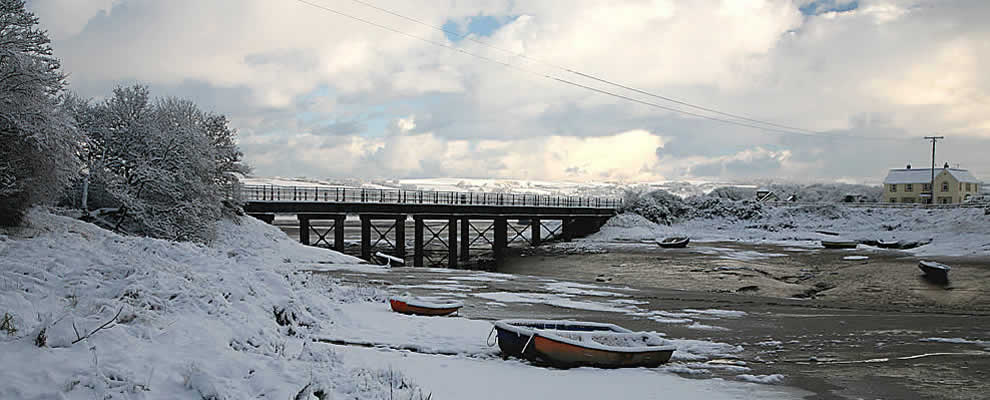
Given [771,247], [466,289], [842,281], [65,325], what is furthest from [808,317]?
[771,247]

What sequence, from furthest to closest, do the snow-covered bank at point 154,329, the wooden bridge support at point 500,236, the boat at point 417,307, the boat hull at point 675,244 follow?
the wooden bridge support at point 500,236 < the boat hull at point 675,244 < the boat at point 417,307 < the snow-covered bank at point 154,329

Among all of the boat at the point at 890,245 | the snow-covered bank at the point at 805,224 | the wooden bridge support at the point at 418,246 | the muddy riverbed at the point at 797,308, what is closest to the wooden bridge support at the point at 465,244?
the wooden bridge support at the point at 418,246

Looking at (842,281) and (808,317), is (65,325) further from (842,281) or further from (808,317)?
(842,281)

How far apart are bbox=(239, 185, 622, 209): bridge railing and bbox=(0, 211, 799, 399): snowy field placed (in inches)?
1344

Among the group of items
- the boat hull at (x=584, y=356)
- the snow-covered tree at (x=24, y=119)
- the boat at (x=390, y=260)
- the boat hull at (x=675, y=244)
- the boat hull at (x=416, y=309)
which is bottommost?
the boat at (x=390, y=260)

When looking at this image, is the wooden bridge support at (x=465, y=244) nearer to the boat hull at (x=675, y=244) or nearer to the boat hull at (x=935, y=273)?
the boat hull at (x=675, y=244)

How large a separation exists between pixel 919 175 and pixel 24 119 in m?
121

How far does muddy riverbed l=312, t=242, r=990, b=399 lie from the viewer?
12984mm

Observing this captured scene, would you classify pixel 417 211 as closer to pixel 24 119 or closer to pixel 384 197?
pixel 384 197

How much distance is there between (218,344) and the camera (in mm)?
9555

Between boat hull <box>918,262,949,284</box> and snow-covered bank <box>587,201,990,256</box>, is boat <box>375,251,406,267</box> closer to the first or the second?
snow-covered bank <box>587,201,990,256</box>

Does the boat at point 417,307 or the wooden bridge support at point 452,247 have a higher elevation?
the boat at point 417,307

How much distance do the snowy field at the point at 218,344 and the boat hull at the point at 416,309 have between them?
111 cm

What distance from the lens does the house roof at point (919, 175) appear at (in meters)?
106
